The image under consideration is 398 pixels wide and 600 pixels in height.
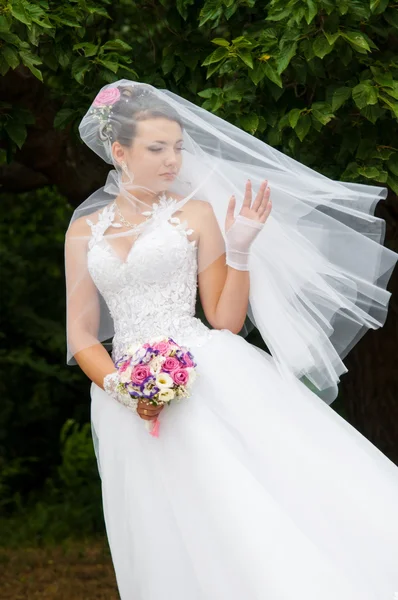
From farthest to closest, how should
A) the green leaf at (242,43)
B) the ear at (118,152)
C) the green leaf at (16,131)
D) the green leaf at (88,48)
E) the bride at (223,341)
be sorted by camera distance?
the green leaf at (16,131) → the green leaf at (88,48) → the green leaf at (242,43) → the ear at (118,152) → the bride at (223,341)

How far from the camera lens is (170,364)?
143 inches

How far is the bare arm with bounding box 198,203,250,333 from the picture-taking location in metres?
3.95

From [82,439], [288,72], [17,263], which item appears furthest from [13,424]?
[288,72]

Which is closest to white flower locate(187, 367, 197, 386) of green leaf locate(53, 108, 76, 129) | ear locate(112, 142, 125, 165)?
ear locate(112, 142, 125, 165)

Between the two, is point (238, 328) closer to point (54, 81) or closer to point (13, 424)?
point (54, 81)

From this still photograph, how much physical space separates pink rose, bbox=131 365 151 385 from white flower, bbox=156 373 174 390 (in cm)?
4

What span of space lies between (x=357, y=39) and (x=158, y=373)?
5.42 ft

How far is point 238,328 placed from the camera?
158 inches

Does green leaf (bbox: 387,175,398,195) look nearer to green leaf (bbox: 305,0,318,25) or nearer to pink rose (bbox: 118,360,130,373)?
green leaf (bbox: 305,0,318,25)

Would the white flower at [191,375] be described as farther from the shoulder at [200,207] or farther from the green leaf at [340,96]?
the green leaf at [340,96]

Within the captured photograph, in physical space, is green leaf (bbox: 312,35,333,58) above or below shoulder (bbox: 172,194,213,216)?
above

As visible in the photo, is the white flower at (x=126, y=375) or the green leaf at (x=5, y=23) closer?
the white flower at (x=126, y=375)

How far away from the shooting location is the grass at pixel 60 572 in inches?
260

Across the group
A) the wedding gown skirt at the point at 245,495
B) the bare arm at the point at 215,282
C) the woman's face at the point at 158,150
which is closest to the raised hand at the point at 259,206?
the bare arm at the point at 215,282
